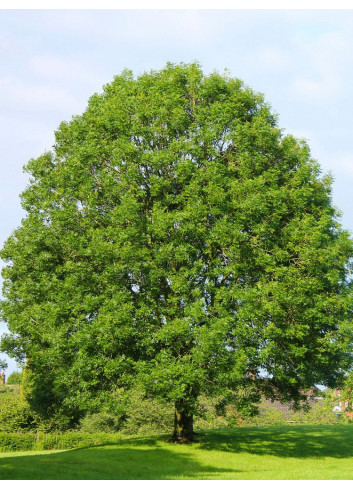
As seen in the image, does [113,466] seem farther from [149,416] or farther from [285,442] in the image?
[149,416]

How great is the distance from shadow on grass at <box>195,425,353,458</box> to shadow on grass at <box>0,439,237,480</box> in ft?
11.7

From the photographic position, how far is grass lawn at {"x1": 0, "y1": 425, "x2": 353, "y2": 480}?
2002 centimetres

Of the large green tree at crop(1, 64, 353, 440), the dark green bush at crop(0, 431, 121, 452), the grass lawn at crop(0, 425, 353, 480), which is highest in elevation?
the large green tree at crop(1, 64, 353, 440)

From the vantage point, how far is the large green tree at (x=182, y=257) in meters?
23.0

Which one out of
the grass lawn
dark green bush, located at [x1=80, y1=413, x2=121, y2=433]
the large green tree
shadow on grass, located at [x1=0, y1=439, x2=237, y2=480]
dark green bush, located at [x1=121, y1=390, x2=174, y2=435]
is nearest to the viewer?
shadow on grass, located at [x1=0, y1=439, x2=237, y2=480]

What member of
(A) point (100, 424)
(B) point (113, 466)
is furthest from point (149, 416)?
(B) point (113, 466)

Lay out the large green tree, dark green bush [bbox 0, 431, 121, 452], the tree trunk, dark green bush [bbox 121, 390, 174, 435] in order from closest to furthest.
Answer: the large green tree < the tree trunk < dark green bush [bbox 0, 431, 121, 452] < dark green bush [bbox 121, 390, 174, 435]

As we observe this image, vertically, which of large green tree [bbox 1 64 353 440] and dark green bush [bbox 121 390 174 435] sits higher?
A: large green tree [bbox 1 64 353 440]

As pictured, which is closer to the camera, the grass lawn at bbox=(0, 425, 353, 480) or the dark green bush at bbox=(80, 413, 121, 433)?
the grass lawn at bbox=(0, 425, 353, 480)

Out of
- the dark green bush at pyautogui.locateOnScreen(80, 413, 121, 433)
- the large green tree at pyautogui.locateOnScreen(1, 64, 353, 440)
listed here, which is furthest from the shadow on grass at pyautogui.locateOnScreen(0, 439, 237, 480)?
the dark green bush at pyautogui.locateOnScreen(80, 413, 121, 433)

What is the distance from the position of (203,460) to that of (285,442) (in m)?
9.13

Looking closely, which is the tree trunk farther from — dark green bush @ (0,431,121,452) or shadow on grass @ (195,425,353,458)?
dark green bush @ (0,431,121,452)

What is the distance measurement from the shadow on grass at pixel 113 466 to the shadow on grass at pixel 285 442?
11.7 feet

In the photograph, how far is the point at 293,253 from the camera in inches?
1008
